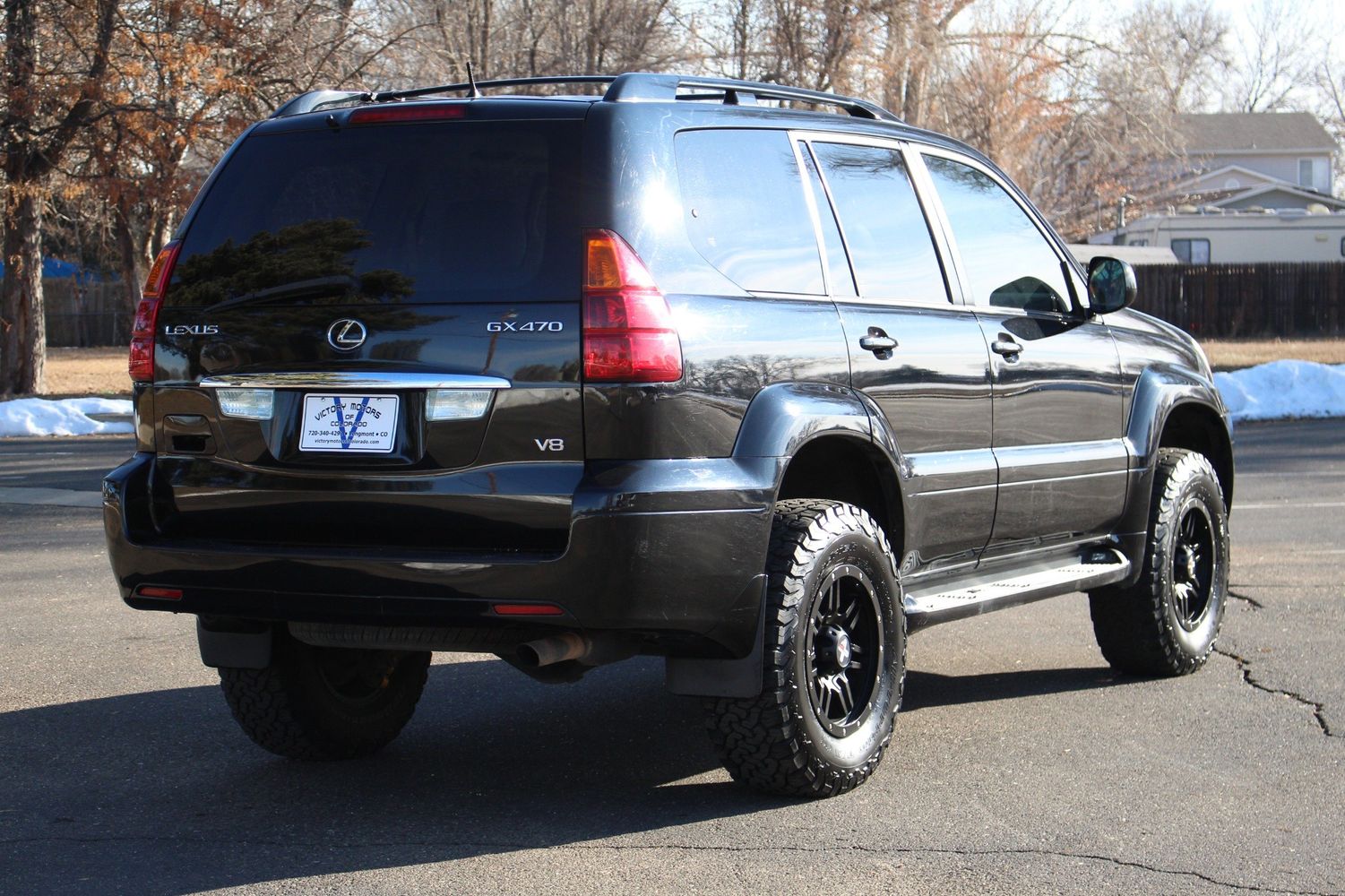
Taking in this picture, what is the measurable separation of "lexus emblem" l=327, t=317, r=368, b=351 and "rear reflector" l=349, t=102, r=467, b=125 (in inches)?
24.6

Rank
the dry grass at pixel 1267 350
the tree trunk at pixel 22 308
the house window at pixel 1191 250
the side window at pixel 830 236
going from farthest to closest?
1. the house window at pixel 1191 250
2. the dry grass at pixel 1267 350
3. the tree trunk at pixel 22 308
4. the side window at pixel 830 236

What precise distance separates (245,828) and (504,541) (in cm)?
114

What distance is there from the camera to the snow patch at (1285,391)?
20.5 meters

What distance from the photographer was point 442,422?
430cm

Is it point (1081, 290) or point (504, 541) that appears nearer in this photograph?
point (504, 541)

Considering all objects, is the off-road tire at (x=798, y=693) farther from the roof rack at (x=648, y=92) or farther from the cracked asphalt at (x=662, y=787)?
the roof rack at (x=648, y=92)

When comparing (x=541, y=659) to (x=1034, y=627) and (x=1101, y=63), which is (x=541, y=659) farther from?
(x=1101, y=63)

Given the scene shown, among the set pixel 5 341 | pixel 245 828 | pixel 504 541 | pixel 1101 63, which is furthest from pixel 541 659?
pixel 1101 63

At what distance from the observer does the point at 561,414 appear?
421cm

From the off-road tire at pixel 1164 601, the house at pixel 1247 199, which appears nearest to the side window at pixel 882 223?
the off-road tire at pixel 1164 601

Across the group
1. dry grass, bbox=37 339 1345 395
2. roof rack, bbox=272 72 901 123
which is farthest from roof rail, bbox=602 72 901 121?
dry grass, bbox=37 339 1345 395

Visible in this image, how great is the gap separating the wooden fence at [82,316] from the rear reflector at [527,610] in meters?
52.0

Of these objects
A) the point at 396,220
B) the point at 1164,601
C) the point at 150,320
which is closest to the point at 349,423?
the point at 396,220

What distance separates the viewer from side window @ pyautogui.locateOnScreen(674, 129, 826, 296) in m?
4.63
